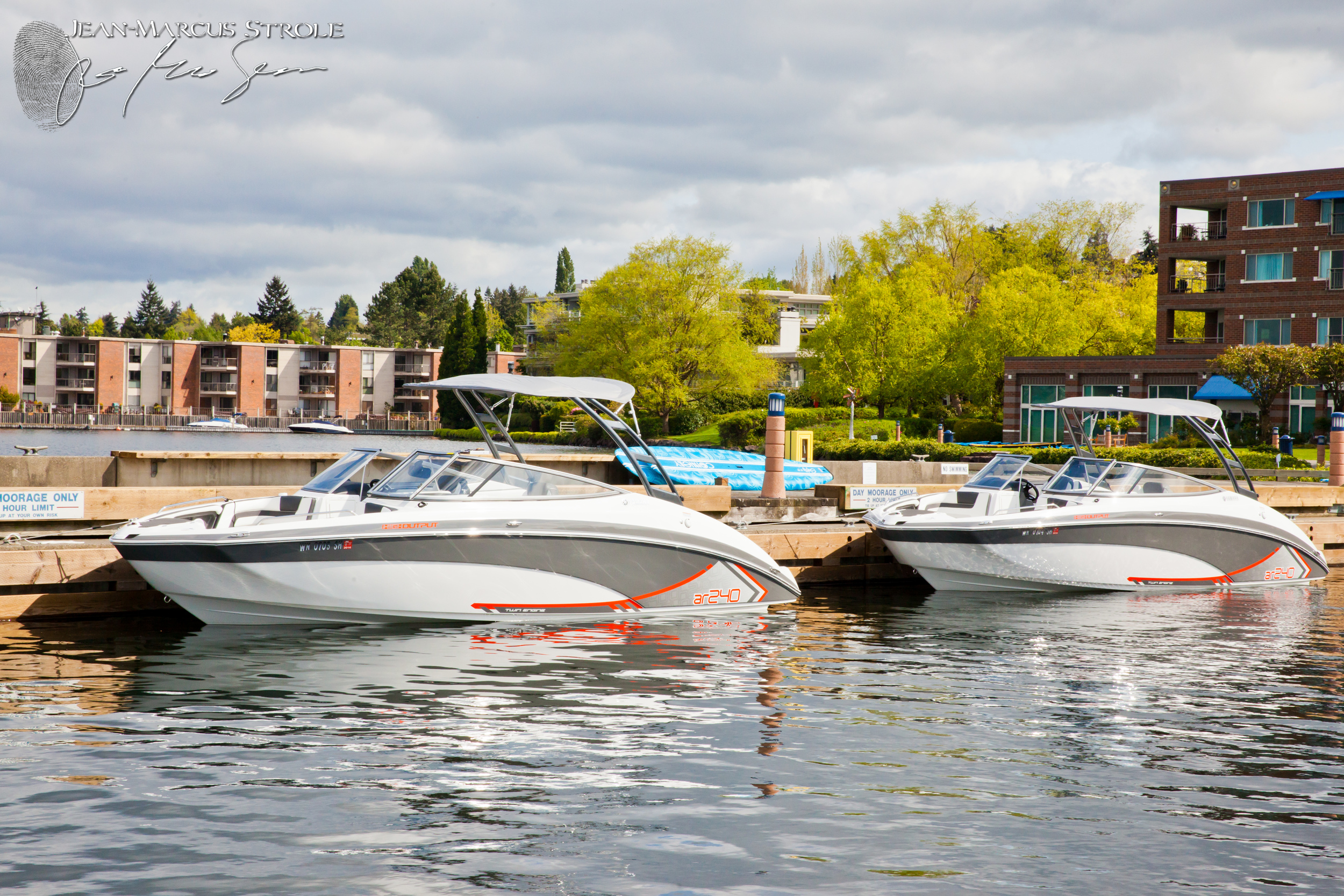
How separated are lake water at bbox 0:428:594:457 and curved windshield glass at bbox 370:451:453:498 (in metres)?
41.2

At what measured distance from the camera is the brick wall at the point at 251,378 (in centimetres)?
11444

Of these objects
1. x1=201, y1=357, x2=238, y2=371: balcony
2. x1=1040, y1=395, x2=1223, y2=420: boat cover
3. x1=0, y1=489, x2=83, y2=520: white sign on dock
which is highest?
x1=201, y1=357, x2=238, y2=371: balcony

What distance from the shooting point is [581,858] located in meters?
5.84

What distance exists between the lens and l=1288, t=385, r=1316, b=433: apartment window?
51.4 metres

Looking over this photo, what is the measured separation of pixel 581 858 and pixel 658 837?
51 cm

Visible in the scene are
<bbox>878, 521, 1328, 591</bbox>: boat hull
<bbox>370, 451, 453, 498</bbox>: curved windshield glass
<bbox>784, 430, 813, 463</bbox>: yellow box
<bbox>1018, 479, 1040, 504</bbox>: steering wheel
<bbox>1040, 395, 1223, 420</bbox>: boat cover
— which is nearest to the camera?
<bbox>370, 451, 453, 498</bbox>: curved windshield glass

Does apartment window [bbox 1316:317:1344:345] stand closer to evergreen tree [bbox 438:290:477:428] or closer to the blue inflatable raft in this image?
the blue inflatable raft

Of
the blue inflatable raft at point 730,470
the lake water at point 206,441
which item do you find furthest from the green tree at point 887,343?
the blue inflatable raft at point 730,470

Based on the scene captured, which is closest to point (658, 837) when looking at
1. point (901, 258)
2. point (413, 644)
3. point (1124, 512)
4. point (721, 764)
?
point (721, 764)

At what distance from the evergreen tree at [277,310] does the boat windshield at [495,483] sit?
144721 mm

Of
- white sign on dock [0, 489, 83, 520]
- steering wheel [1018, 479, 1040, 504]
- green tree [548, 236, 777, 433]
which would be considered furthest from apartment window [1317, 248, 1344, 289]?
white sign on dock [0, 489, 83, 520]

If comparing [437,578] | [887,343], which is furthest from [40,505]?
[887,343]

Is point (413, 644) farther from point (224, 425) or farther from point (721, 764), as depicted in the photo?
point (224, 425)

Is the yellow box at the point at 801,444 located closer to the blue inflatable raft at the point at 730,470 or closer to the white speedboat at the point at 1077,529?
the blue inflatable raft at the point at 730,470
